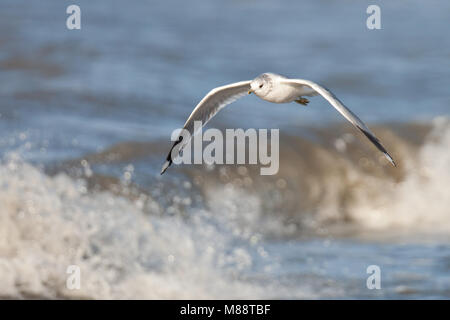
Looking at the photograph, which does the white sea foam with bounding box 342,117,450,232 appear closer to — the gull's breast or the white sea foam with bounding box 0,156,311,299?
the white sea foam with bounding box 0,156,311,299

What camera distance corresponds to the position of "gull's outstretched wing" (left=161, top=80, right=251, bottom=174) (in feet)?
17.5

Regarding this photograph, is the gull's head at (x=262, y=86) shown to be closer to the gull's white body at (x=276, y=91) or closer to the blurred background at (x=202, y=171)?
the gull's white body at (x=276, y=91)

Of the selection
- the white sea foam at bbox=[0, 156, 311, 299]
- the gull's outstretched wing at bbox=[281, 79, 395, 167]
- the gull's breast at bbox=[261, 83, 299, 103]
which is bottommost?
the white sea foam at bbox=[0, 156, 311, 299]

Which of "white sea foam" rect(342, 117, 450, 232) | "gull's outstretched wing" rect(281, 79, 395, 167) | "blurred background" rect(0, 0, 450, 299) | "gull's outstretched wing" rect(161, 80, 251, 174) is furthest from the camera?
"white sea foam" rect(342, 117, 450, 232)

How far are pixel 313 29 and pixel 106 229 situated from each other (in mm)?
11628

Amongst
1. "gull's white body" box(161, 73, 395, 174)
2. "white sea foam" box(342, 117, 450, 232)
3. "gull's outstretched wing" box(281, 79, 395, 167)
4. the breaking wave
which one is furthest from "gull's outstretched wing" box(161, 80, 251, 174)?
"white sea foam" box(342, 117, 450, 232)

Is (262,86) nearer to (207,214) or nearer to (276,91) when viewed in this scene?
(276,91)

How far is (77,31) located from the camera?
14.9 meters

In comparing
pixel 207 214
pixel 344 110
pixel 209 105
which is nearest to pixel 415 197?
pixel 207 214

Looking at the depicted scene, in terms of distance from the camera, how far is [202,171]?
9375 millimetres

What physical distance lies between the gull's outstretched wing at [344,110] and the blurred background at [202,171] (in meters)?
2.54

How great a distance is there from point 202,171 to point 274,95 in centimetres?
457

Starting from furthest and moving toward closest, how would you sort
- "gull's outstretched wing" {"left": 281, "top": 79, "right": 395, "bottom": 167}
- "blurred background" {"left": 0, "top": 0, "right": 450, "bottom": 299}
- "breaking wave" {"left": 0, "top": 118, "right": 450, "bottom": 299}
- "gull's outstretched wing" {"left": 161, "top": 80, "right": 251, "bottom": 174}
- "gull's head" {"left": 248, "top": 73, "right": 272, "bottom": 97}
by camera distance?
"blurred background" {"left": 0, "top": 0, "right": 450, "bottom": 299} → "breaking wave" {"left": 0, "top": 118, "right": 450, "bottom": 299} → "gull's outstretched wing" {"left": 161, "top": 80, "right": 251, "bottom": 174} → "gull's head" {"left": 248, "top": 73, "right": 272, "bottom": 97} → "gull's outstretched wing" {"left": 281, "top": 79, "right": 395, "bottom": 167}
